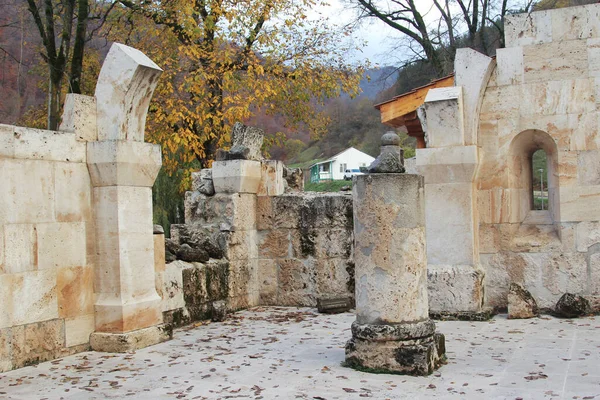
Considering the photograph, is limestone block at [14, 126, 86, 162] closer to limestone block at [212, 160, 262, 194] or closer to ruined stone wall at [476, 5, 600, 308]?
limestone block at [212, 160, 262, 194]

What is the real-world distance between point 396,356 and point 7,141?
380cm

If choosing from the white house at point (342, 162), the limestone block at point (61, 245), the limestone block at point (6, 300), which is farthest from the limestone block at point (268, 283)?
the white house at point (342, 162)

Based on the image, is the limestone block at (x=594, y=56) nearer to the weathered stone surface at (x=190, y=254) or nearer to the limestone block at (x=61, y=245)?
the weathered stone surface at (x=190, y=254)

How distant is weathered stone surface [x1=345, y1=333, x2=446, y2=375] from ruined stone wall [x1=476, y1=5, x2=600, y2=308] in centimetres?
316

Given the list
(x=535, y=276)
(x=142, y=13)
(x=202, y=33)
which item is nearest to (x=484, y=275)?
(x=535, y=276)

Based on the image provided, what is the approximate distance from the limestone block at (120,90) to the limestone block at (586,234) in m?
5.30

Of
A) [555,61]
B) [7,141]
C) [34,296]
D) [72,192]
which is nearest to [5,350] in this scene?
[34,296]

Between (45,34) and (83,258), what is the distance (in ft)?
30.4

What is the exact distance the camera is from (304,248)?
9094 mm

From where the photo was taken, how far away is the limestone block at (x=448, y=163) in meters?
7.90

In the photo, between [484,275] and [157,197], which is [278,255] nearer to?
[484,275]

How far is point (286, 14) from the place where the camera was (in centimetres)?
1753

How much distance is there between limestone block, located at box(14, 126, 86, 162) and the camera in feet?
18.9

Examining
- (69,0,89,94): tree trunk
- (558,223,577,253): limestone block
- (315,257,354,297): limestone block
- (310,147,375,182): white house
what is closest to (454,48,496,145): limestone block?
(558,223,577,253): limestone block
